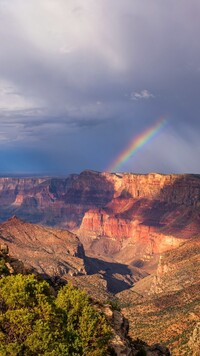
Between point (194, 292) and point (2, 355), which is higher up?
point (2, 355)

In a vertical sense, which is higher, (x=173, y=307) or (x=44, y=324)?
(x=44, y=324)

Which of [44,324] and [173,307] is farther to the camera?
[173,307]

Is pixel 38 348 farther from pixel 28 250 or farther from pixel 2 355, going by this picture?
pixel 28 250

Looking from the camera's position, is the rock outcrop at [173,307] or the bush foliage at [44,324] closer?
the bush foliage at [44,324]

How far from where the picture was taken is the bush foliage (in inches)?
1352

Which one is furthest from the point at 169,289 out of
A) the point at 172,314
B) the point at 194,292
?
the point at 172,314

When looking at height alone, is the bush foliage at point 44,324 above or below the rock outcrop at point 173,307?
above

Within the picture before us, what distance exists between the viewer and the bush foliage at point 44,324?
3434cm

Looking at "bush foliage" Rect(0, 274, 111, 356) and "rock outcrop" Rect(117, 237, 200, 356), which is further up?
"bush foliage" Rect(0, 274, 111, 356)

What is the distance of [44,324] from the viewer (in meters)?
34.8

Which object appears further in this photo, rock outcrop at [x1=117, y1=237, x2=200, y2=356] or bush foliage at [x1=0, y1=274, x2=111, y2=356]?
rock outcrop at [x1=117, y1=237, x2=200, y2=356]

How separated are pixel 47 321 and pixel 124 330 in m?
19.1

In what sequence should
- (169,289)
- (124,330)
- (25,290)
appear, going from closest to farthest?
1. (25,290)
2. (124,330)
3. (169,289)

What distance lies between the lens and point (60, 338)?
119 ft
